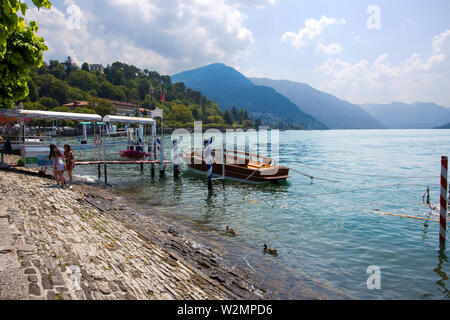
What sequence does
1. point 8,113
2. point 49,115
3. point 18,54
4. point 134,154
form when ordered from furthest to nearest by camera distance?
1. point 134,154
2. point 49,115
3. point 8,113
4. point 18,54

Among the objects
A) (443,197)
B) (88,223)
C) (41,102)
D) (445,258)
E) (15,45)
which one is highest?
A: (41,102)

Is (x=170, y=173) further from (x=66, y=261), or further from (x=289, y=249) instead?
(x=66, y=261)

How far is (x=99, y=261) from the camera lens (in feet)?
19.8

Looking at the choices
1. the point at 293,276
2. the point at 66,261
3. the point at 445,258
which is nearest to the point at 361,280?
the point at 293,276

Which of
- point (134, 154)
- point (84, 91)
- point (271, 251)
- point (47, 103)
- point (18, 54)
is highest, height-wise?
point (84, 91)

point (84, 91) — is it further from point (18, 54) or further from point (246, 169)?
point (18, 54)

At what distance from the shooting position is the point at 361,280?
24.3ft

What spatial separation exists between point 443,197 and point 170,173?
21.2 m

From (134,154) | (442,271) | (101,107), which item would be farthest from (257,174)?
(101,107)

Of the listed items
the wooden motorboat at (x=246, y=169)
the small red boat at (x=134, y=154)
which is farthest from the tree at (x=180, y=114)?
the wooden motorboat at (x=246, y=169)

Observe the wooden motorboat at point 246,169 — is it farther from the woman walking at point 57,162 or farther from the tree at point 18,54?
the tree at point 18,54

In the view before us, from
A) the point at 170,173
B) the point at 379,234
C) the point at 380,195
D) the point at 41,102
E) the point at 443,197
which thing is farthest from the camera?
the point at 41,102

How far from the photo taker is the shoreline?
184 inches

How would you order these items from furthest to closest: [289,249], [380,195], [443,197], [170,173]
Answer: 1. [170,173]
2. [380,195]
3. [289,249]
4. [443,197]
